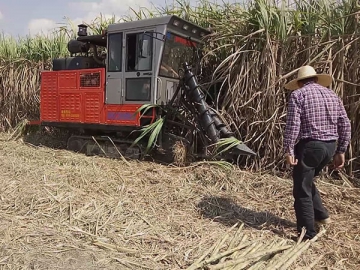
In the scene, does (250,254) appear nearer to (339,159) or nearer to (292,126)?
(292,126)

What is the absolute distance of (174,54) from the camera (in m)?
6.54

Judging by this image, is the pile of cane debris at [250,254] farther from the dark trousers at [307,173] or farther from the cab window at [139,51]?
the cab window at [139,51]

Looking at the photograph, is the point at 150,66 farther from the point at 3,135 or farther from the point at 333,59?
the point at 3,135

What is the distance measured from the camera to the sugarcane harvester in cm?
613

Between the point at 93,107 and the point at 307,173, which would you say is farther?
the point at 93,107

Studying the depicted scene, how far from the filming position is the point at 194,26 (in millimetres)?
6691

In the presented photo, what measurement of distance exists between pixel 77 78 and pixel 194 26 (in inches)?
97.2

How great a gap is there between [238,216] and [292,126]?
1262 millimetres

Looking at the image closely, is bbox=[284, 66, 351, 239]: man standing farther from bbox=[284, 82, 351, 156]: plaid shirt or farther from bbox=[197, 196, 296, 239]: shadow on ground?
bbox=[197, 196, 296, 239]: shadow on ground

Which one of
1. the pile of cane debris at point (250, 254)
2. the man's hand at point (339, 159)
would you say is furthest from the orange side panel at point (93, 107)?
the man's hand at point (339, 159)

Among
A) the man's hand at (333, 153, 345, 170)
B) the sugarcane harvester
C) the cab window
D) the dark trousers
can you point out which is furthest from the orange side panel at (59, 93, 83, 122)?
the man's hand at (333, 153, 345, 170)

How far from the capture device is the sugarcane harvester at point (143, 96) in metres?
6.13

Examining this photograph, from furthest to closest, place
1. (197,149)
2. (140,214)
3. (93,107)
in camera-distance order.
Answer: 1. (93,107)
2. (197,149)
3. (140,214)

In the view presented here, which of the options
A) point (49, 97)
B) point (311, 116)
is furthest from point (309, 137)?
point (49, 97)
